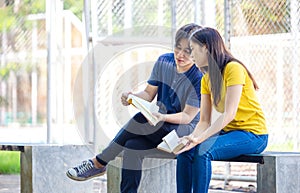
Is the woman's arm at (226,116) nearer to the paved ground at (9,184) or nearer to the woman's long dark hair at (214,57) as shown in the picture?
the woman's long dark hair at (214,57)

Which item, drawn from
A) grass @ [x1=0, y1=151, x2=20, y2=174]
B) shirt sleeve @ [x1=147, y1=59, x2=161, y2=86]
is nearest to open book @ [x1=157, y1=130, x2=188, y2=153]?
shirt sleeve @ [x1=147, y1=59, x2=161, y2=86]

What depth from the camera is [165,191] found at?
566cm

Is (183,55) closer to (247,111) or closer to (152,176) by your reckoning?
(247,111)

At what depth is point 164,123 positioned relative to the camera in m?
5.07

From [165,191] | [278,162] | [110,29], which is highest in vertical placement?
[110,29]

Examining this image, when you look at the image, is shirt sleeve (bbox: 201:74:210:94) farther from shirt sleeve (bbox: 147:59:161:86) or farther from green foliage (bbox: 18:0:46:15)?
green foliage (bbox: 18:0:46:15)

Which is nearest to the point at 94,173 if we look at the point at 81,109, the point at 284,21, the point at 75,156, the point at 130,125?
the point at 130,125

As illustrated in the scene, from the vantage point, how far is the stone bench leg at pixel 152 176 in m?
5.47

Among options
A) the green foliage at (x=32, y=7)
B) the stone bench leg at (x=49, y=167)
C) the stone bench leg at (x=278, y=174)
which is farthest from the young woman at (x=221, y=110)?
the green foliage at (x=32, y=7)

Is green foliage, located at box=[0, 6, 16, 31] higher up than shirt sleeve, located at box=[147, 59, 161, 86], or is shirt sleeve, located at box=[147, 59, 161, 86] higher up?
green foliage, located at box=[0, 6, 16, 31]

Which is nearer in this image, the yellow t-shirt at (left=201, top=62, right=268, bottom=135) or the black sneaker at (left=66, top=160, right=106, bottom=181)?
the yellow t-shirt at (left=201, top=62, right=268, bottom=135)

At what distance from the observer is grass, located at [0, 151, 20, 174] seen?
9426 millimetres

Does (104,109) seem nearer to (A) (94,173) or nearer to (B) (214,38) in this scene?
(A) (94,173)

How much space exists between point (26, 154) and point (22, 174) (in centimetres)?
17
